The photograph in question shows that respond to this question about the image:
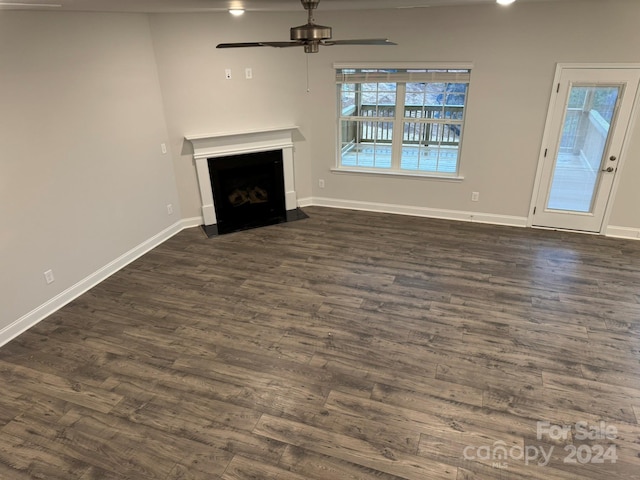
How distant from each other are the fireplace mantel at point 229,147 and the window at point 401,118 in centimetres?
77

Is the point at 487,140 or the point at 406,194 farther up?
the point at 487,140

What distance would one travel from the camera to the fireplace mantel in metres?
5.27

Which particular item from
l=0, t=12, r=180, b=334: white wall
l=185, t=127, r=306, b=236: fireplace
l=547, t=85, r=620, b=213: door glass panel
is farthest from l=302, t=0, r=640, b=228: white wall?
l=0, t=12, r=180, b=334: white wall

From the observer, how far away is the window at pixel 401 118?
204 inches

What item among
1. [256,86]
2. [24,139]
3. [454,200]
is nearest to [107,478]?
[24,139]

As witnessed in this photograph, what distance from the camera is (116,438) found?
263 cm

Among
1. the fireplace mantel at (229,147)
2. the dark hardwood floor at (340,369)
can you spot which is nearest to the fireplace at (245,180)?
the fireplace mantel at (229,147)

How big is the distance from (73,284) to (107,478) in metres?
2.31

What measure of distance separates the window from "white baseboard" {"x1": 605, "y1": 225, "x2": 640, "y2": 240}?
193cm

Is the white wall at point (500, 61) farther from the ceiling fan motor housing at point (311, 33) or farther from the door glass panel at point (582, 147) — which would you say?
the ceiling fan motor housing at point (311, 33)

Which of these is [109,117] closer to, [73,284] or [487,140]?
[73,284]

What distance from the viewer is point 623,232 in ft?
16.6

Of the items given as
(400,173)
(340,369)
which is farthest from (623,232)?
(340,369)

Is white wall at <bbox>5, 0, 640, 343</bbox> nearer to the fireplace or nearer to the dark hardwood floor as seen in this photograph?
the fireplace
